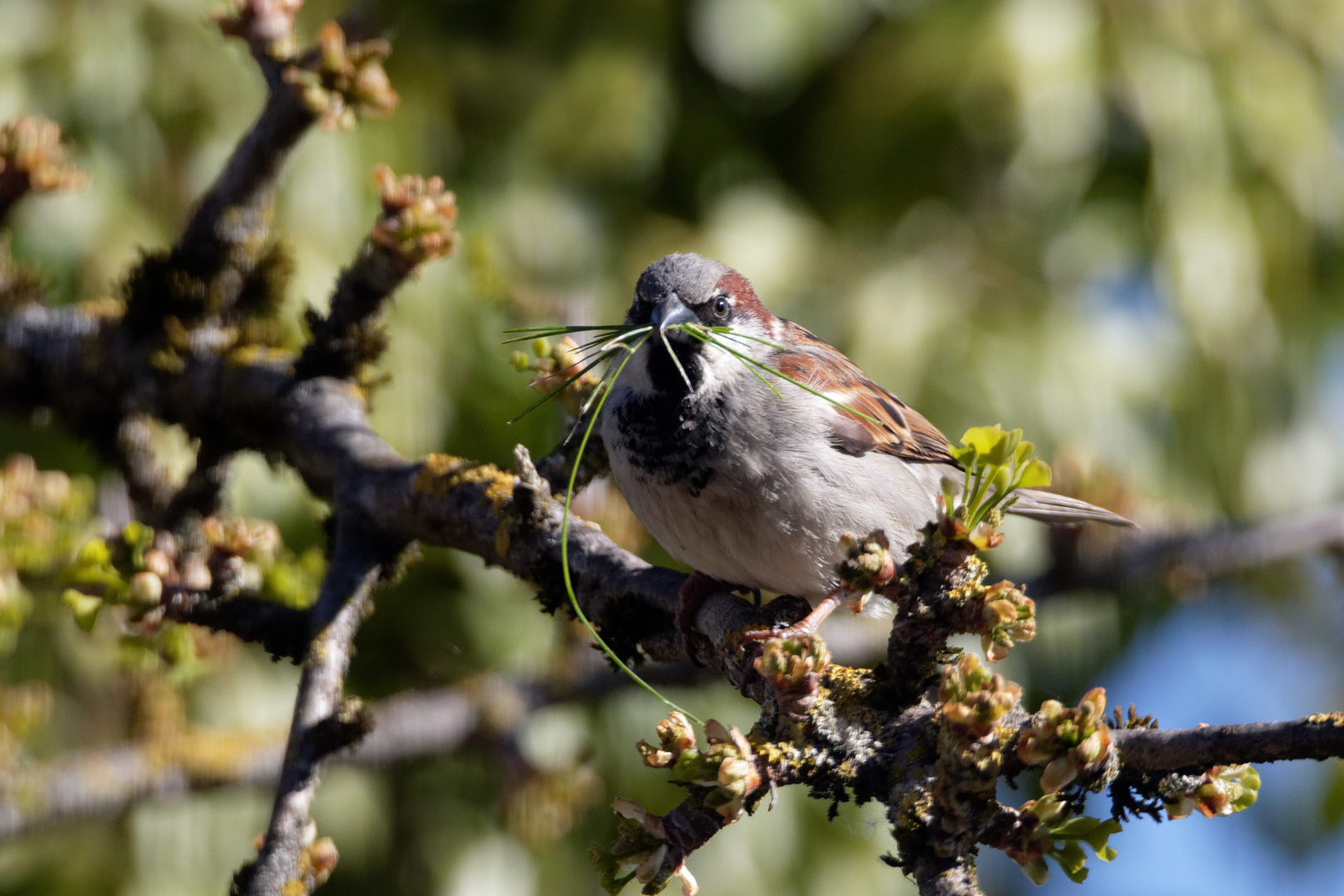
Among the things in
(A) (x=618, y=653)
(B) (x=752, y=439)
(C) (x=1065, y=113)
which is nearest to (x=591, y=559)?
(A) (x=618, y=653)

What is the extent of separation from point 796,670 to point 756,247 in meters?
3.05

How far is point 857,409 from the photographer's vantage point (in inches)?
97.3

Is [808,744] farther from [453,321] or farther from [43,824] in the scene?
[453,321]

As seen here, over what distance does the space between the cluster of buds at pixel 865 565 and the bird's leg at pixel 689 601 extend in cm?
58

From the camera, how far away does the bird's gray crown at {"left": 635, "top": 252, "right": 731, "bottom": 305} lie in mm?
2264

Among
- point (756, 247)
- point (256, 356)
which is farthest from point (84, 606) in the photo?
point (756, 247)

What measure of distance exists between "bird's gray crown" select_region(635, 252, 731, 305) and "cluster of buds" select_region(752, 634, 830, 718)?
1.07 metres

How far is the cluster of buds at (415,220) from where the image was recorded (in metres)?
2.01

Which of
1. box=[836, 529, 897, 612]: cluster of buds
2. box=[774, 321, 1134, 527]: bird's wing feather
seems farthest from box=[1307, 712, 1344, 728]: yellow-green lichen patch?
box=[774, 321, 1134, 527]: bird's wing feather

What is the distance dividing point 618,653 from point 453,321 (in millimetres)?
2049

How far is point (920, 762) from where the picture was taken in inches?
50.2

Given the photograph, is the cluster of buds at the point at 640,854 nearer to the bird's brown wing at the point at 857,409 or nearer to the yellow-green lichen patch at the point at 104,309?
the bird's brown wing at the point at 857,409

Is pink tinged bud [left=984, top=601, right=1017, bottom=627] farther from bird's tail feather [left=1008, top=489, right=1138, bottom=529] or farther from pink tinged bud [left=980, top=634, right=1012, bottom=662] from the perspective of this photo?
bird's tail feather [left=1008, top=489, right=1138, bottom=529]

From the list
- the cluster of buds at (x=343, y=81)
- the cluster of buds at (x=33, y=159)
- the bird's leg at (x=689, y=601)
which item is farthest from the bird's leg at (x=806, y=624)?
the cluster of buds at (x=33, y=159)
